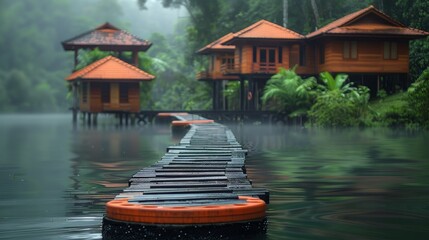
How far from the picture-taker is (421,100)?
37.0 metres

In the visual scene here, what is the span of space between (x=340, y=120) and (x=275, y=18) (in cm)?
2901

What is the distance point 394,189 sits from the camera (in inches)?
526

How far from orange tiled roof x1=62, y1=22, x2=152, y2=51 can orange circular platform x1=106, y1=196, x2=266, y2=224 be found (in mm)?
49017

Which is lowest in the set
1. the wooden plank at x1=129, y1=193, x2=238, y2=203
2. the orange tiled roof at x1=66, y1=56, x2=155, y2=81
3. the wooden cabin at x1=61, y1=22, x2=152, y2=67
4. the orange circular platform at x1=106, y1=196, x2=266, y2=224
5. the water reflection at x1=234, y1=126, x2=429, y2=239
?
the water reflection at x1=234, y1=126, x2=429, y2=239

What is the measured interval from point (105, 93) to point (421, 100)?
2291cm

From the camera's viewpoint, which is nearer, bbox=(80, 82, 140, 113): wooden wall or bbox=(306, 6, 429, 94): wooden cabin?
bbox=(306, 6, 429, 94): wooden cabin

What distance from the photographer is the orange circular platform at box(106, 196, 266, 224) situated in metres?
7.86

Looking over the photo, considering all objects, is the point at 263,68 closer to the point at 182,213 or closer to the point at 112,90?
the point at 112,90

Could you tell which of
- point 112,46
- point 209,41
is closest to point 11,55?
point 209,41

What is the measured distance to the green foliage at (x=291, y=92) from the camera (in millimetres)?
46969

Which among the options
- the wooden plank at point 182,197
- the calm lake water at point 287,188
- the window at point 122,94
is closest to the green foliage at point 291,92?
the window at point 122,94

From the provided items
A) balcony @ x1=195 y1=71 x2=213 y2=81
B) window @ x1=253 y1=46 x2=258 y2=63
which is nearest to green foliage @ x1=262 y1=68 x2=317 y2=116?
window @ x1=253 y1=46 x2=258 y2=63

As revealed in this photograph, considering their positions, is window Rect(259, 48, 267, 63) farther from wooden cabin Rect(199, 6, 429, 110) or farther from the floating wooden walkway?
the floating wooden walkway

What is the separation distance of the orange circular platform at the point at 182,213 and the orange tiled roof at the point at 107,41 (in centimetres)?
4902
